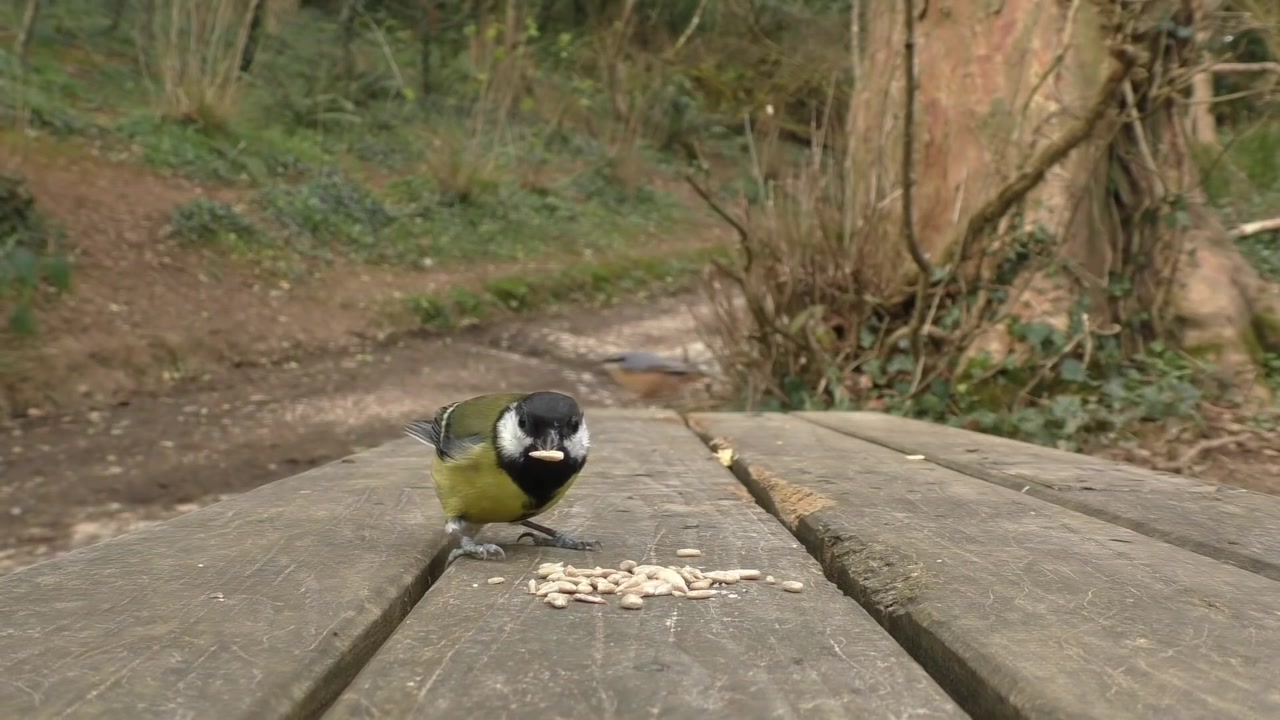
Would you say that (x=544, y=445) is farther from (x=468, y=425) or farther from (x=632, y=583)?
(x=632, y=583)

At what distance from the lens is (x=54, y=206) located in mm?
8117

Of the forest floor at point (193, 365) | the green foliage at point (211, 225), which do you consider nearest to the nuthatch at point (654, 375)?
the forest floor at point (193, 365)

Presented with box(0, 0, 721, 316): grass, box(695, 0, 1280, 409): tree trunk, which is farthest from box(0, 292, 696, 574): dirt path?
box(695, 0, 1280, 409): tree trunk

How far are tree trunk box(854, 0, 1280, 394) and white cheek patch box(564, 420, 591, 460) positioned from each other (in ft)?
9.66

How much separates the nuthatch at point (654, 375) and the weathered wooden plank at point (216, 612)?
17.0ft

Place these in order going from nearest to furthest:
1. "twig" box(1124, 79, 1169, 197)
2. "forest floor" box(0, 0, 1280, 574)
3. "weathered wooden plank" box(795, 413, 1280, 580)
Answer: "weathered wooden plank" box(795, 413, 1280, 580) < "twig" box(1124, 79, 1169, 197) < "forest floor" box(0, 0, 1280, 574)

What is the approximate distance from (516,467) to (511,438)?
0.19ft

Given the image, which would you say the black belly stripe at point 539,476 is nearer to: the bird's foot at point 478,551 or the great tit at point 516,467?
the great tit at point 516,467

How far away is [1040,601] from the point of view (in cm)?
112

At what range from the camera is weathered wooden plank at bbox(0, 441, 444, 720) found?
0.86 m

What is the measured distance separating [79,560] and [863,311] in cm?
404

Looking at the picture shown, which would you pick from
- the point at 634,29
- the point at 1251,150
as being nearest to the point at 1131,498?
the point at 1251,150

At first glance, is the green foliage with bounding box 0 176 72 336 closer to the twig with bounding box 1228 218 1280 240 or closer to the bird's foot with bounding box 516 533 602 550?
the bird's foot with bounding box 516 533 602 550

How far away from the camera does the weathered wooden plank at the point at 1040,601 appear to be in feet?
2.85
